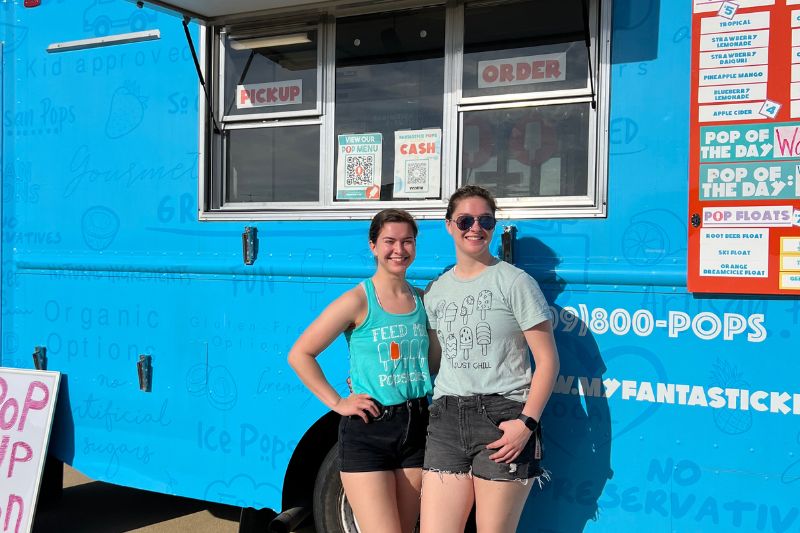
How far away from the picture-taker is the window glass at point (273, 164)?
3.65 meters

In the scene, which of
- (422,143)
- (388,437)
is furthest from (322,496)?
(422,143)

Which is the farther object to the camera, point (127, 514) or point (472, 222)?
point (127, 514)

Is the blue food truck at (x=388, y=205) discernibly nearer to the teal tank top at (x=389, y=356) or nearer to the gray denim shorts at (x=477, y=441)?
the teal tank top at (x=389, y=356)

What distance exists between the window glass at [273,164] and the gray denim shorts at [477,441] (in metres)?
1.43

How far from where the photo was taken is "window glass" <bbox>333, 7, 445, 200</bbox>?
3.38 m

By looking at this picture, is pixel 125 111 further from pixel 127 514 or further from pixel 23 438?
pixel 127 514

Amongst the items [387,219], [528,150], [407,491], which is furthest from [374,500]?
[528,150]

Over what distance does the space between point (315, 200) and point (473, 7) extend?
3.71ft

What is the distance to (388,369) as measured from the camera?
108 inches

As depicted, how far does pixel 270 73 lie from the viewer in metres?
3.74

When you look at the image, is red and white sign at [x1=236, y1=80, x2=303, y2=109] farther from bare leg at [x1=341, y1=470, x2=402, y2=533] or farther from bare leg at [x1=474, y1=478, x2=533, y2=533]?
bare leg at [x1=474, y1=478, x2=533, y2=533]

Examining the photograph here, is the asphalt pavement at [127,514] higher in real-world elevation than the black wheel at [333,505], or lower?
lower

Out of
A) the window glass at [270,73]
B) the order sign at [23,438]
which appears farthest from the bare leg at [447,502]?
the order sign at [23,438]

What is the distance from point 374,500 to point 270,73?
2.14 m
